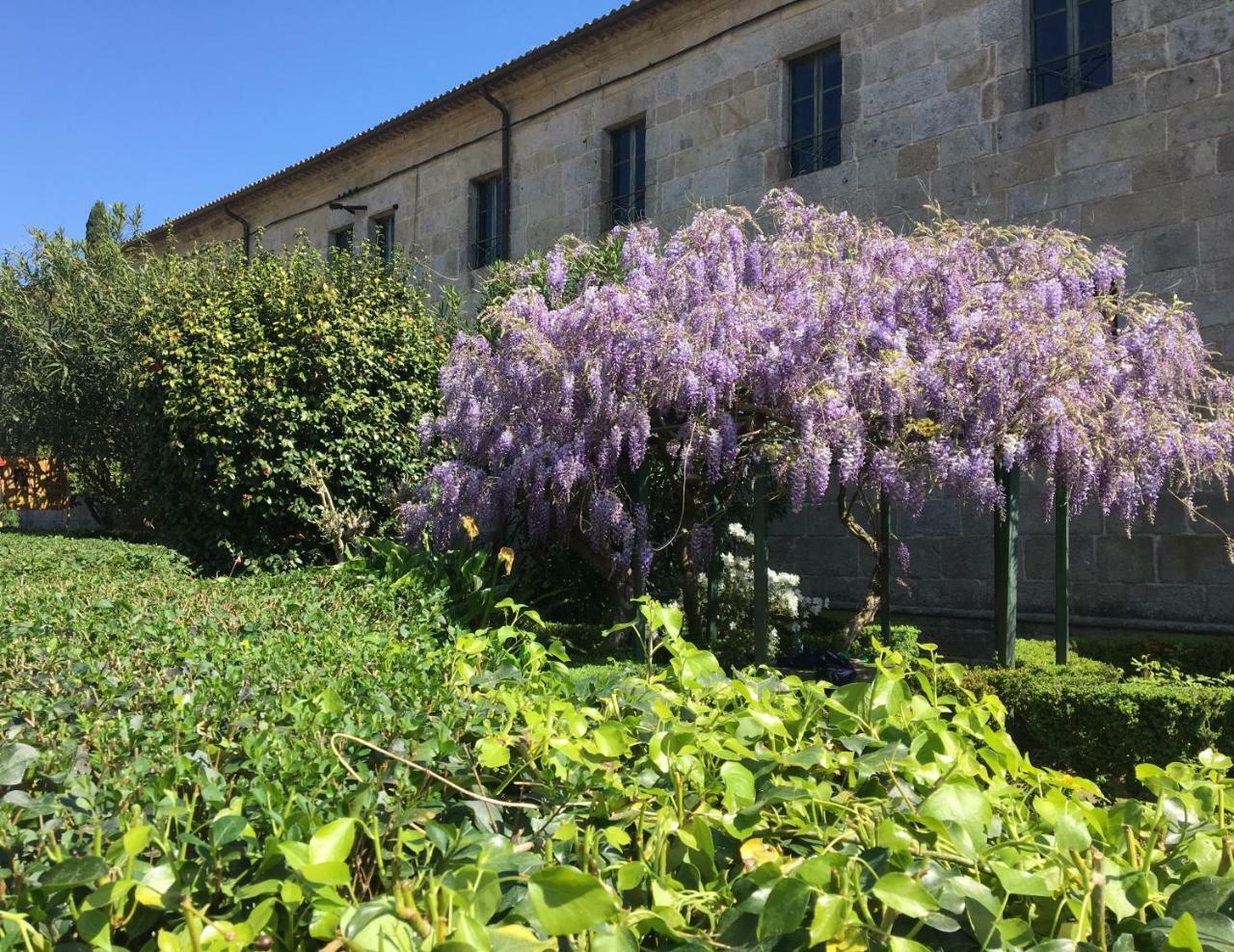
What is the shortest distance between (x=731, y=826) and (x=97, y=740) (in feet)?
4.68

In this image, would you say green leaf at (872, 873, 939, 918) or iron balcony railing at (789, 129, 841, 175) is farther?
iron balcony railing at (789, 129, 841, 175)

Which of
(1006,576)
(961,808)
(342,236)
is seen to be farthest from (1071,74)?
(342,236)

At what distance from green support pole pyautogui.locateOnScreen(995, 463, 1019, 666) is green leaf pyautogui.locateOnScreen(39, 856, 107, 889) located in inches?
255

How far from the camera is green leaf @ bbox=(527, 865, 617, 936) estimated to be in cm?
93

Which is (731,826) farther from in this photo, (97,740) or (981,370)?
(981,370)

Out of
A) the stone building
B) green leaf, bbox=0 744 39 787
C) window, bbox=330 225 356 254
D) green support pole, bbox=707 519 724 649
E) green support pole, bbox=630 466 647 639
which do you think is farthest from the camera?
window, bbox=330 225 356 254

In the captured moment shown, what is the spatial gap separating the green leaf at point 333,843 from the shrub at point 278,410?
916cm

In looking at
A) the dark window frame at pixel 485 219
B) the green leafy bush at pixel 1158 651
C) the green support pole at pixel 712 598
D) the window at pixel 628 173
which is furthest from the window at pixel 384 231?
the green leafy bush at pixel 1158 651

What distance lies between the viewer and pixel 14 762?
1614 millimetres

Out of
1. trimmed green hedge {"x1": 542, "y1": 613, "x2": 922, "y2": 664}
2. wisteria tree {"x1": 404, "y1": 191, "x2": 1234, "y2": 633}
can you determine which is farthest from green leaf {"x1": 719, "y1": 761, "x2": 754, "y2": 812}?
trimmed green hedge {"x1": 542, "y1": 613, "x2": 922, "y2": 664}

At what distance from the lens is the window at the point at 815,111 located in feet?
40.0

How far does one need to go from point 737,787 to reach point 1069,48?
10845 millimetres

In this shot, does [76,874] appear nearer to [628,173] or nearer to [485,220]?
[628,173]

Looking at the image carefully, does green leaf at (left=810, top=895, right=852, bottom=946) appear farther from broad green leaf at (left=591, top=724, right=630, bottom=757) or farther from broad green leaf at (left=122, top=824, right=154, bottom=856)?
broad green leaf at (left=122, top=824, right=154, bottom=856)
